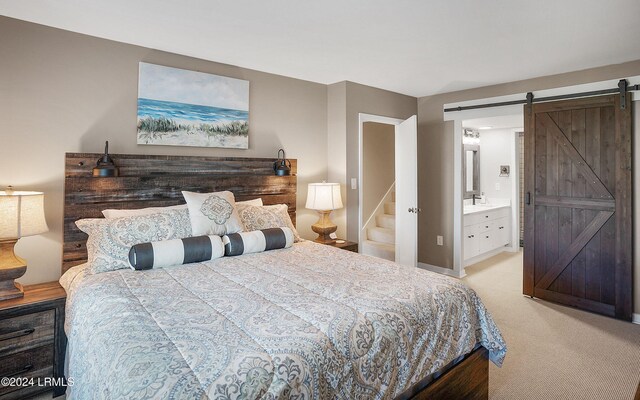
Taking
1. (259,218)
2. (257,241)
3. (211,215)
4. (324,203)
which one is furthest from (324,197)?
(211,215)

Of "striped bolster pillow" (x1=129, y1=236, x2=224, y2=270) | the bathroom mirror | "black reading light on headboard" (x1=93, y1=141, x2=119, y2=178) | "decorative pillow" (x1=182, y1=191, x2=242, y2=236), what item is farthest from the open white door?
"black reading light on headboard" (x1=93, y1=141, x2=119, y2=178)

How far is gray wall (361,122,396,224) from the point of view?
5707 millimetres

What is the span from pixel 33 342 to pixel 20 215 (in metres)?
0.76

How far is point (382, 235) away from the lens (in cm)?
550

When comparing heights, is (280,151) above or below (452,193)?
above

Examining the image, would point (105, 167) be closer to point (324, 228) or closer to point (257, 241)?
point (257, 241)

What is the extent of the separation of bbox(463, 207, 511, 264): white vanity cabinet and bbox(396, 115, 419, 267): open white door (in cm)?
114

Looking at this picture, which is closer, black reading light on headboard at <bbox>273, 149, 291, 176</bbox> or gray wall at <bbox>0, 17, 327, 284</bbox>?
gray wall at <bbox>0, 17, 327, 284</bbox>

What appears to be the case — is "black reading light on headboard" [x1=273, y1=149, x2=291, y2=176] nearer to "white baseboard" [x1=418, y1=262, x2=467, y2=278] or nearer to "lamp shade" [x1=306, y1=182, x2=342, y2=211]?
"lamp shade" [x1=306, y1=182, x2=342, y2=211]

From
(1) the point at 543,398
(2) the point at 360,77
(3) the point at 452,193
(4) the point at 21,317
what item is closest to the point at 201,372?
(4) the point at 21,317

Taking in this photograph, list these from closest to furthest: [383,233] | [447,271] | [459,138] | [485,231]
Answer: [459,138] < [447,271] < [383,233] < [485,231]

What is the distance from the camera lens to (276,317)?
1.54 m

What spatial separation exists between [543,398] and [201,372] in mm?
2139

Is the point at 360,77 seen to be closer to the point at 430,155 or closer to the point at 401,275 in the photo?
the point at 430,155
